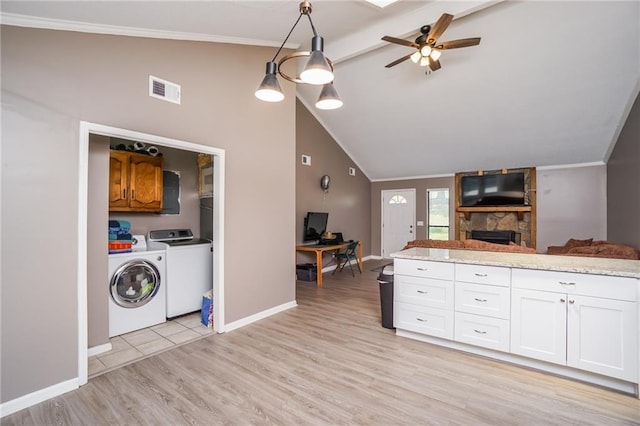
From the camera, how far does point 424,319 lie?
9.78 feet

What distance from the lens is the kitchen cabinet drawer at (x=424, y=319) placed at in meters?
2.86

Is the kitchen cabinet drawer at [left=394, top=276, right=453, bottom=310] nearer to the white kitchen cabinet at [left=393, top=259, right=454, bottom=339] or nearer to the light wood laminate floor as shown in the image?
the white kitchen cabinet at [left=393, top=259, right=454, bottom=339]

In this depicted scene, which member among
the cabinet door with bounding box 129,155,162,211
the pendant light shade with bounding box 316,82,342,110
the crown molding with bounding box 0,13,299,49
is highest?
the crown molding with bounding box 0,13,299,49

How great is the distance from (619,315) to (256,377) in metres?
2.82

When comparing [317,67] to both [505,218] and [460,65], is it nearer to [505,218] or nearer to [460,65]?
[460,65]

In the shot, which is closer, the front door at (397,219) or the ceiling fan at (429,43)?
the ceiling fan at (429,43)

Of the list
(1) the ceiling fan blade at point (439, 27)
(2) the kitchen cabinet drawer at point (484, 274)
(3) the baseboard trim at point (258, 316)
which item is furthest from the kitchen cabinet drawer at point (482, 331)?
(1) the ceiling fan blade at point (439, 27)

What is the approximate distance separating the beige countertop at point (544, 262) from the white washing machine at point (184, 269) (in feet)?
8.35

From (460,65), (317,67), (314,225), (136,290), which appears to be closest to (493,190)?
(460,65)

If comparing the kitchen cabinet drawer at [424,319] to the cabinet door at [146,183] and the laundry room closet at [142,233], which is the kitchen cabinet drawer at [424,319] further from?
the cabinet door at [146,183]

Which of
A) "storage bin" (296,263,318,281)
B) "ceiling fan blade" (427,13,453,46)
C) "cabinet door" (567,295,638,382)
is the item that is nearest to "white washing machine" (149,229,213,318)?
"storage bin" (296,263,318,281)

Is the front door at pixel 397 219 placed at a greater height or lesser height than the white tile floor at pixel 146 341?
greater

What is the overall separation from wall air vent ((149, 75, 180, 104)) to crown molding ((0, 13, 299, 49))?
0.38m

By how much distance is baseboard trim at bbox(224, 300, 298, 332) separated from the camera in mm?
3347
